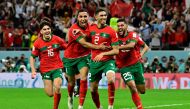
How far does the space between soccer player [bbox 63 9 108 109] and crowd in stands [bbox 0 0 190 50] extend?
40.7 feet

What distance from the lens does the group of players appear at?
15.4 m

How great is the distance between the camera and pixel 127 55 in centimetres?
1661

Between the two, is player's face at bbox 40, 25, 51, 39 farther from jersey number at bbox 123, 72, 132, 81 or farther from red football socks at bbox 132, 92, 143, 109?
red football socks at bbox 132, 92, 143, 109

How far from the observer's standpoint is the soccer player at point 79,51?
15.8 meters

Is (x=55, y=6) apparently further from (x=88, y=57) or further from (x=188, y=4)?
(x=88, y=57)

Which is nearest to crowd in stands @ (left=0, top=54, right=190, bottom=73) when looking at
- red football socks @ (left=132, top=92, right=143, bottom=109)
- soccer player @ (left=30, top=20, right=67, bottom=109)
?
soccer player @ (left=30, top=20, right=67, bottom=109)

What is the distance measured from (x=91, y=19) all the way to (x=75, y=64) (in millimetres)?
12751

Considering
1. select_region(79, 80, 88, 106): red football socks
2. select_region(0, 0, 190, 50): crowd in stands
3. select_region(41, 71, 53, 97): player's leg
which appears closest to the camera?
select_region(79, 80, 88, 106): red football socks

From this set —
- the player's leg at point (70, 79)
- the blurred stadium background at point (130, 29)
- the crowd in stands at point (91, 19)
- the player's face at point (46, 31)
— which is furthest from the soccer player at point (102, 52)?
the crowd in stands at point (91, 19)

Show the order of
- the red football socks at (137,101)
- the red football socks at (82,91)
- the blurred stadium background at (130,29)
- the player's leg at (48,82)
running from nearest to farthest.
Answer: the red football socks at (137,101)
the red football socks at (82,91)
the player's leg at (48,82)
the blurred stadium background at (130,29)

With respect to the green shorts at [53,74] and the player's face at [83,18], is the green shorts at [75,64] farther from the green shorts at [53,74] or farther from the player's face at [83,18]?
the player's face at [83,18]

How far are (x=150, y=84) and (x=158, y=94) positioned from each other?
3568mm

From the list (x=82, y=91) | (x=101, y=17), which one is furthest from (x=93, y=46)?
(x=82, y=91)

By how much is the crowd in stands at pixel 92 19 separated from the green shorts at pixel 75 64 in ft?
38.5
